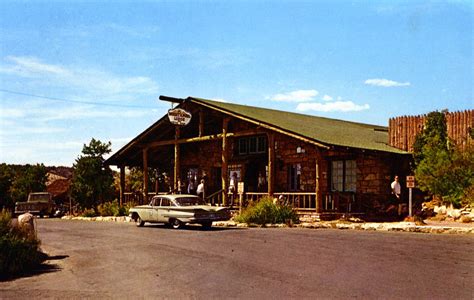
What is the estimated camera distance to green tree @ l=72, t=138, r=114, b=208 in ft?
108

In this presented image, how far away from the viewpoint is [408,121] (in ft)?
83.6

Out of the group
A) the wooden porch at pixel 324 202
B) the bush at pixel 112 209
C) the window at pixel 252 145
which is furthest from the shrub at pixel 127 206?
the window at pixel 252 145

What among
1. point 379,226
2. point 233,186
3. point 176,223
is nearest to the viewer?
point 379,226

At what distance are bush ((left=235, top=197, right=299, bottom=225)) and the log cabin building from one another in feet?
4.63

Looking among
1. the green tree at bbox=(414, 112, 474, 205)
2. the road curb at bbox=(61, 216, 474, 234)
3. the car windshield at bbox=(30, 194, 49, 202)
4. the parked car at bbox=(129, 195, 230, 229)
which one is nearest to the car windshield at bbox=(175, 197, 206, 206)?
the parked car at bbox=(129, 195, 230, 229)

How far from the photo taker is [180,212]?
20.0m

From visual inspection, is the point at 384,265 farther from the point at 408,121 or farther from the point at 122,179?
the point at 122,179

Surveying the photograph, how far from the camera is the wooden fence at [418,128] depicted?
22469 millimetres

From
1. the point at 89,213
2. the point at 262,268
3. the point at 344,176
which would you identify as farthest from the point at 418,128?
the point at 89,213

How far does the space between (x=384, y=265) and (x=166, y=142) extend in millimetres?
20538

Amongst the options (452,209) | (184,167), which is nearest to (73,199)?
(184,167)

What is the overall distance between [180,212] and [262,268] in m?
10.0

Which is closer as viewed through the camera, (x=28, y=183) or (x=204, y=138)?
(x=204, y=138)

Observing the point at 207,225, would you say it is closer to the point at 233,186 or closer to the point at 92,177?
the point at 233,186
